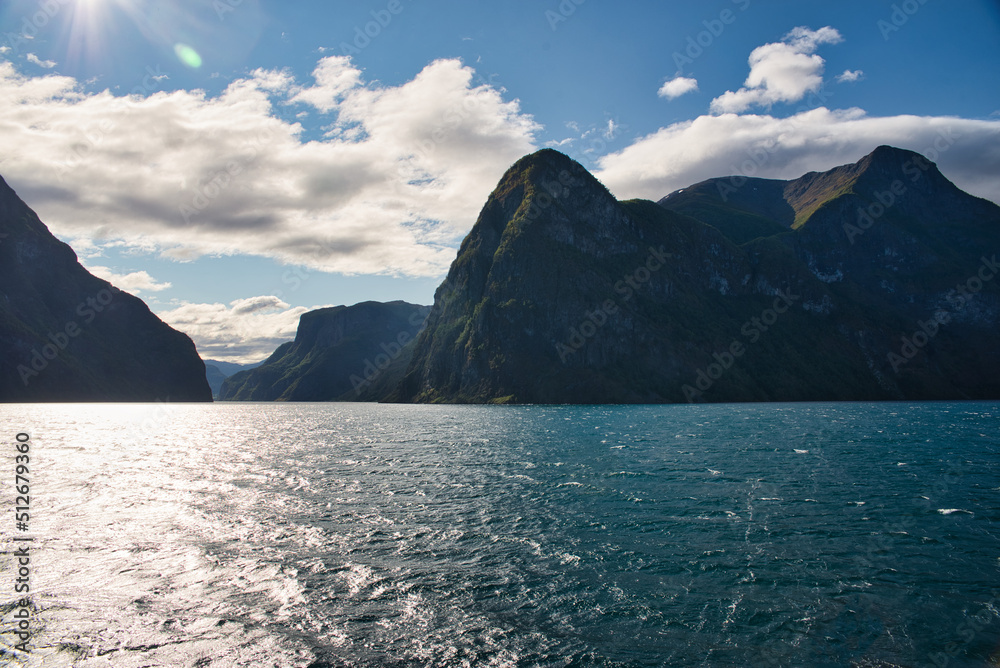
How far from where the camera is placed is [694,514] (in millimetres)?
33969

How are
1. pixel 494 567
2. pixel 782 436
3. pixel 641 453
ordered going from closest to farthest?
pixel 494 567 → pixel 641 453 → pixel 782 436

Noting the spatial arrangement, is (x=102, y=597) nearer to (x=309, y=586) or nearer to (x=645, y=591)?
(x=309, y=586)

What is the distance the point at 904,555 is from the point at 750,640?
14.7m

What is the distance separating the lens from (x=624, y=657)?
664 inches

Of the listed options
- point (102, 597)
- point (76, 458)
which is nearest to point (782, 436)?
point (102, 597)

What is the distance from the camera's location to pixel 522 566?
2508 cm

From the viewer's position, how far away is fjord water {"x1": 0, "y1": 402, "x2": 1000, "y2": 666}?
696 inches

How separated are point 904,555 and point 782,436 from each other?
Result: 202 feet

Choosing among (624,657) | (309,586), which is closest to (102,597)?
(309,586)

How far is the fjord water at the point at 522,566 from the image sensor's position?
1767 centimetres

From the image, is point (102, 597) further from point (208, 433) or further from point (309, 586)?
point (208, 433)

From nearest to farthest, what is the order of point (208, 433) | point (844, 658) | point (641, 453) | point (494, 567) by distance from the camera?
1. point (844, 658)
2. point (494, 567)
3. point (641, 453)
4. point (208, 433)

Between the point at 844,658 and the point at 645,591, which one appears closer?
the point at 844,658

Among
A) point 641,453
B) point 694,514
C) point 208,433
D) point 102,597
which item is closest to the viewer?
point 102,597
